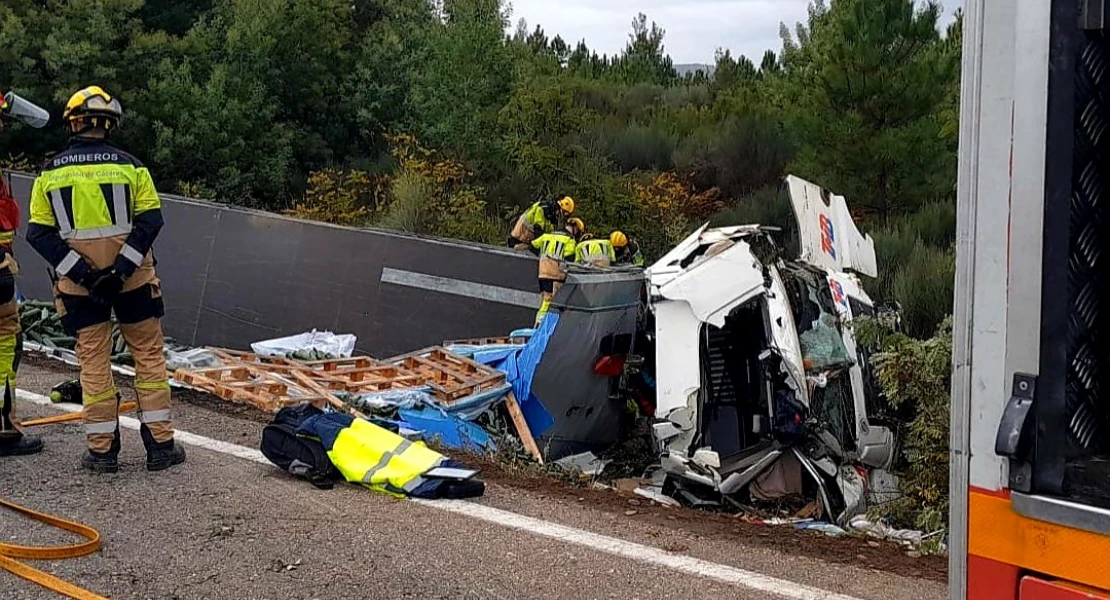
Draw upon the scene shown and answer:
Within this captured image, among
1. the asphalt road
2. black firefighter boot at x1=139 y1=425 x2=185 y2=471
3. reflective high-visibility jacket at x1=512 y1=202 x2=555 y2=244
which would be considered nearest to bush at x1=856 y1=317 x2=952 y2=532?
the asphalt road

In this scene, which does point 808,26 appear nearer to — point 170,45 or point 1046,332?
point 170,45

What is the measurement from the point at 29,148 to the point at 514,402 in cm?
1405

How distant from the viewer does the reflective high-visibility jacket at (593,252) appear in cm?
1073

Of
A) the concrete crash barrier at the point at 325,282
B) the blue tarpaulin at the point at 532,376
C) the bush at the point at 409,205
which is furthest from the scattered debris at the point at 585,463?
the bush at the point at 409,205

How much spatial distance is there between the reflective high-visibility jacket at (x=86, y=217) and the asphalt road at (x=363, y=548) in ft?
3.74

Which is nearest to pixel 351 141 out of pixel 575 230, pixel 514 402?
pixel 575 230

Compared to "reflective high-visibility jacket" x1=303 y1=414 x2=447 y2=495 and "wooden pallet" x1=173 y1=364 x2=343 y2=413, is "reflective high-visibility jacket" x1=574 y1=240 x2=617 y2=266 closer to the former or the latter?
"wooden pallet" x1=173 y1=364 x2=343 y2=413

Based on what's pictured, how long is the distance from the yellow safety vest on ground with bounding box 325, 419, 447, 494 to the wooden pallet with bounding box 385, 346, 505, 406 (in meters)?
1.98

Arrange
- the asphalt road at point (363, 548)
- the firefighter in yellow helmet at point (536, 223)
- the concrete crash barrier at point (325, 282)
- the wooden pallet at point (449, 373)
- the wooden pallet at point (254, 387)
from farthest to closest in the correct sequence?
the firefighter in yellow helmet at point (536, 223), the concrete crash barrier at point (325, 282), the wooden pallet at point (449, 373), the wooden pallet at point (254, 387), the asphalt road at point (363, 548)

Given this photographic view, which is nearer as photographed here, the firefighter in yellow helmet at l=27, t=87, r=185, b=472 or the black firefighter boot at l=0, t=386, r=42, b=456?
the firefighter in yellow helmet at l=27, t=87, r=185, b=472

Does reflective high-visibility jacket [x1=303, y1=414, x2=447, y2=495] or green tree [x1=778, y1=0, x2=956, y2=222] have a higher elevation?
green tree [x1=778, y1=0, x2=956, y2=222]

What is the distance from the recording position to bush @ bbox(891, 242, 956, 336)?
9703 millimetres

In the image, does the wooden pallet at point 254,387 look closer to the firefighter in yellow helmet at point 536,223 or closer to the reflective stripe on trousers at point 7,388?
the reflective stripe on trousers at point 7,388

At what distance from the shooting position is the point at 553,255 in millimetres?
10727
